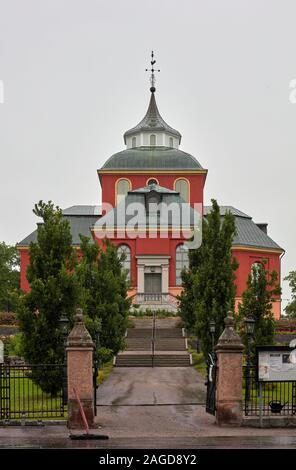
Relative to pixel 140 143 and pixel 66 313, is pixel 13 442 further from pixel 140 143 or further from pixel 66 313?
pixel 140 143

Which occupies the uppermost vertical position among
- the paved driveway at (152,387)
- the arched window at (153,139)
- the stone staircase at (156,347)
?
the arched window at (153,139)

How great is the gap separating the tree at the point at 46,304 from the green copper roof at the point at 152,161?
37.7 metres

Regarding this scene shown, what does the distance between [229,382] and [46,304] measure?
6.69m

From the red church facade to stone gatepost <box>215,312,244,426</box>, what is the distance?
98.0 ft

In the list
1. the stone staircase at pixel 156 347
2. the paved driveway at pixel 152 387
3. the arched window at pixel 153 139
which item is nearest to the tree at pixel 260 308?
the paved driveway at pixel 152 387

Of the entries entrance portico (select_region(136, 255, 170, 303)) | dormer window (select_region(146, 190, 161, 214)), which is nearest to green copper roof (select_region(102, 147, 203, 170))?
dormer window (select_region(146, 190, 161, 214))

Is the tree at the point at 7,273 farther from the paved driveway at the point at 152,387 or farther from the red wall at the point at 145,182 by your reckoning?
the paved driveway at the point at 152,387

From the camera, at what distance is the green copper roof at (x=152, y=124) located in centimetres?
6556

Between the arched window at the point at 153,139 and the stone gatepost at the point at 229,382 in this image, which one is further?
the arched window at the point at 153,139

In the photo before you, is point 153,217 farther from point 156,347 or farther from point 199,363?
point 199,363

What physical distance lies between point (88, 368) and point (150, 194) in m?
37.4

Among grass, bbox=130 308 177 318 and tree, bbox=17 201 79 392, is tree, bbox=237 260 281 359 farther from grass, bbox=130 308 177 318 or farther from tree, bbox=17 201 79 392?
grass, bbox=130 308 177 318
